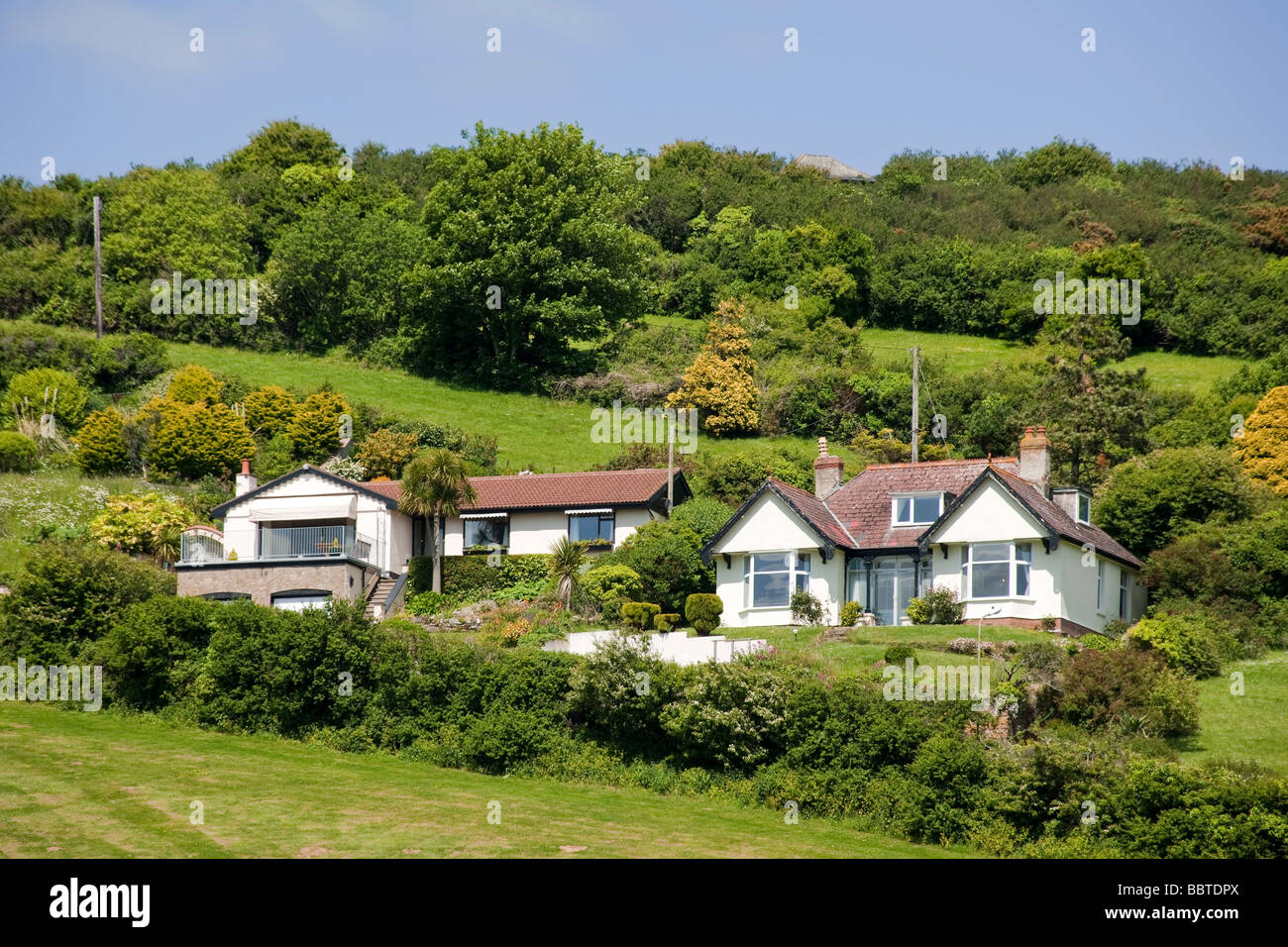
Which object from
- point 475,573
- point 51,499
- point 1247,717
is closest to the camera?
point 1247,717

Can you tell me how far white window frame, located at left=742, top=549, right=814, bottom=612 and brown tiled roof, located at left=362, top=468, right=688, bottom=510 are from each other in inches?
246

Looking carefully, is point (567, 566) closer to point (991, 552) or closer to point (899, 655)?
point (899, 655)

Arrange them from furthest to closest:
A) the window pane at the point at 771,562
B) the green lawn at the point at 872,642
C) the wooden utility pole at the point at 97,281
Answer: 1. the wooden utility pole at the point at 97,281
2. the window pane at the point at 771,562
3. the green lawn at the point at 872,642

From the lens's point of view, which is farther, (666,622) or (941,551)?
(941,551)

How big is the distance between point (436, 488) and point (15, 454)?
793 inches

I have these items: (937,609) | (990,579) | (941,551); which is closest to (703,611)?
(937,609)

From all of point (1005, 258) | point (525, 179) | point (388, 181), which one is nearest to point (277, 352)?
point (525, 179)

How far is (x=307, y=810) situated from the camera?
31.3 m

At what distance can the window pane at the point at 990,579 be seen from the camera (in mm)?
44500

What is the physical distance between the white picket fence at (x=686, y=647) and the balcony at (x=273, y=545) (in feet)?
33.9

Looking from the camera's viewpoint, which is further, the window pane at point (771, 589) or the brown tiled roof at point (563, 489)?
the brown tiled roof at point (563, 489)

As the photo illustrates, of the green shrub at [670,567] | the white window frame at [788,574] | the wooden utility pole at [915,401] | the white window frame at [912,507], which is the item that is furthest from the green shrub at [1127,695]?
the wooden utility pole at [915,401]

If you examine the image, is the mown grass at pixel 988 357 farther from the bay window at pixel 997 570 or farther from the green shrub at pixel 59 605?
the green shrub at pixel 59 605
